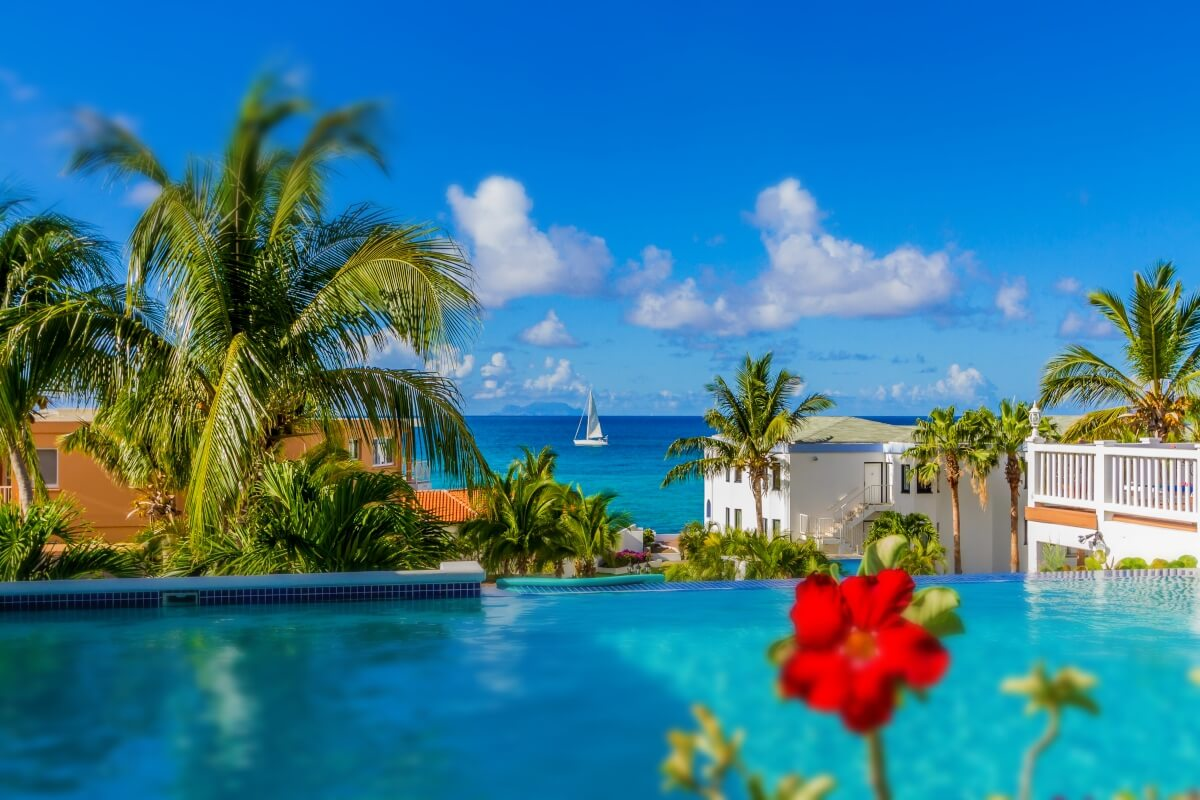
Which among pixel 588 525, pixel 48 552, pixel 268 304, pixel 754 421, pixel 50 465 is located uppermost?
pixel 268 304

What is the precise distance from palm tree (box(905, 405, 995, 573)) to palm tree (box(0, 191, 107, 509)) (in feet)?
88.5

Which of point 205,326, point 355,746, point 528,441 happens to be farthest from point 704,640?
point 528,441

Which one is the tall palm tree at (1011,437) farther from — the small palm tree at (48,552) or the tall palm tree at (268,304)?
the small palm tree at (48,552)

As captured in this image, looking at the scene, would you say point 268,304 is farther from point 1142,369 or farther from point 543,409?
point 543,409

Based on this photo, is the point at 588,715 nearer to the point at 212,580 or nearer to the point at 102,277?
the point at 212,580

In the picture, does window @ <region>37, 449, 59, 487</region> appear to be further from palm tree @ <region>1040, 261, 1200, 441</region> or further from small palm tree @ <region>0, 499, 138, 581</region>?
palm tree @ <region>1040, 261, 1200, 441</region>

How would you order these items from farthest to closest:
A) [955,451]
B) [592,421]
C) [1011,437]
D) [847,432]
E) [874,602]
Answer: [592,421]
[847,432]
[955,451]
[1011,437]
[874,602]

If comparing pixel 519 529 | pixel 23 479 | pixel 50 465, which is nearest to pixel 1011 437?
pixel 519 529

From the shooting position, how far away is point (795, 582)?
1039 cm

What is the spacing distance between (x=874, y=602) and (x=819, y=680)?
604mm

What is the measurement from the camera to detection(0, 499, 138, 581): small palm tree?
29.9 feet

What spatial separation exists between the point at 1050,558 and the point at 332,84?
11.6 metres

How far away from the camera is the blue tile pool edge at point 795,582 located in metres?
9.94

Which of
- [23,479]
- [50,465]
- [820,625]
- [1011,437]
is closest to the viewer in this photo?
[820,625]
